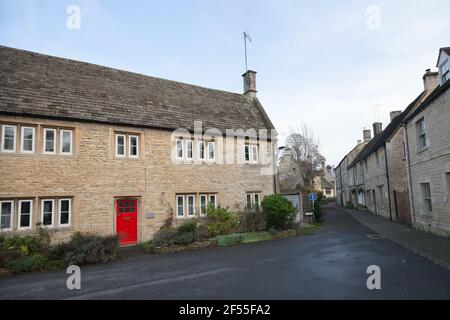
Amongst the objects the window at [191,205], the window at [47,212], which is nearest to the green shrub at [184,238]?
the window at [191,205]

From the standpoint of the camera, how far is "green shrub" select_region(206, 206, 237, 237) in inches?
606

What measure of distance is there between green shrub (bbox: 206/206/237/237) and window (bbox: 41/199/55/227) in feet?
23.6

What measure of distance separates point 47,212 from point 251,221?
10379mm

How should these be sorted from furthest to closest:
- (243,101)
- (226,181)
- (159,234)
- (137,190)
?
(243,101)
(226,181)
(137,190)
(159,234)

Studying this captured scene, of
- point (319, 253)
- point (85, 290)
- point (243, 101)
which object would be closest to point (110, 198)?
point (85, 290)

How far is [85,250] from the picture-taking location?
1100cm

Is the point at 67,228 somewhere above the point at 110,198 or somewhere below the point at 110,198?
below

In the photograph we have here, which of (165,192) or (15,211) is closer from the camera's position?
(15,211)

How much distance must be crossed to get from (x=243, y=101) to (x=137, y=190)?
1124 cm

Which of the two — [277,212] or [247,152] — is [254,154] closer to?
[247,152]

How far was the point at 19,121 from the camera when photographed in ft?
39.6

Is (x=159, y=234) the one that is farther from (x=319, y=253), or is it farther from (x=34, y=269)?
(x=319, y=253)

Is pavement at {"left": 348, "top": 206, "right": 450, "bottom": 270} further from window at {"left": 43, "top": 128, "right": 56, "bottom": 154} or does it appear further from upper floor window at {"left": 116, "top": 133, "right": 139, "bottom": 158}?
window at {"left": 43, "top": 128, "right": 56, "bottom": 154}
